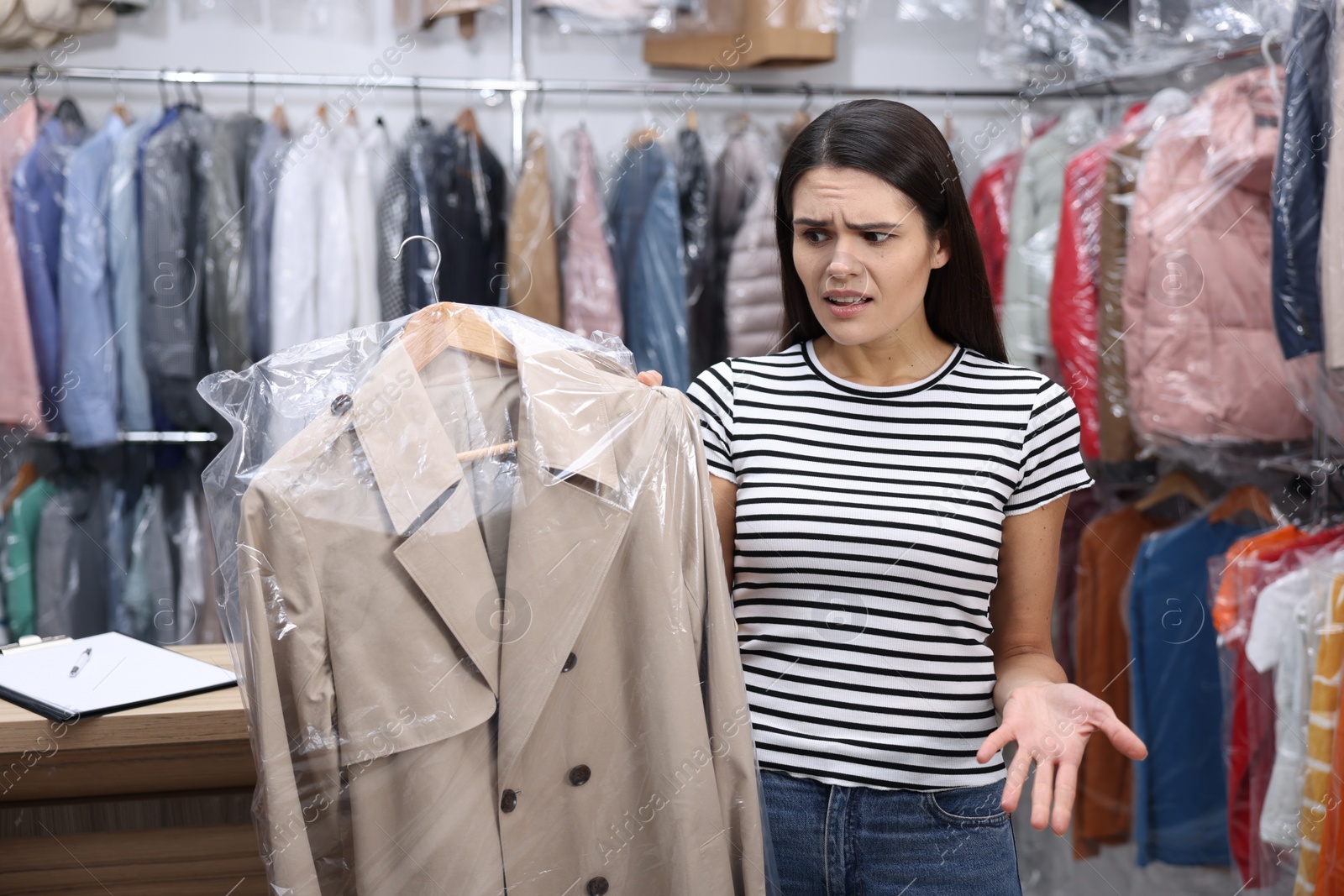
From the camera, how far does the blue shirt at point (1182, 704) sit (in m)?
2.46

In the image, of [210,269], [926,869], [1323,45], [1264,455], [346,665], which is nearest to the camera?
[346,665]

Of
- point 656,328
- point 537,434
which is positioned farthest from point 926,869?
point 656,328

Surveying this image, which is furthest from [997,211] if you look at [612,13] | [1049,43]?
[612,13]

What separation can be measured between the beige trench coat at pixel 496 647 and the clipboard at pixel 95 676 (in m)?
0.36

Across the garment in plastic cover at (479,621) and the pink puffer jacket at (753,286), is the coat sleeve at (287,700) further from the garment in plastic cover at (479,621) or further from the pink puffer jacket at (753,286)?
the pink puffer jacket at (753,286)

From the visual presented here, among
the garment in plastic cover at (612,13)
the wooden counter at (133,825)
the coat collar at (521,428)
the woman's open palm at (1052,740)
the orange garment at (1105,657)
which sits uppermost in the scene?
the garment in plastic cover at (612,13)

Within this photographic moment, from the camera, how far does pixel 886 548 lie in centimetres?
125

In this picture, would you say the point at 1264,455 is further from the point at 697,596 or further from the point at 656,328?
the point at 697,596

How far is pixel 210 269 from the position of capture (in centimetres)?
278

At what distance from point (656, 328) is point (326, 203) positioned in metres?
0.88

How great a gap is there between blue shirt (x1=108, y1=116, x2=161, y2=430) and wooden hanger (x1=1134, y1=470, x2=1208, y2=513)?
7.86 feet

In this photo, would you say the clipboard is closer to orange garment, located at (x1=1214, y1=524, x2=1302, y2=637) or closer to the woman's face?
the woman's face

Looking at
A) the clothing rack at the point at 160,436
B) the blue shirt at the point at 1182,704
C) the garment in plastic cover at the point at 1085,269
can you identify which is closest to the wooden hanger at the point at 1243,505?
the blue shirt at the point at 1182,704

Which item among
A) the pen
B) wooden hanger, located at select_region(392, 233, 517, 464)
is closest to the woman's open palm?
wooden hanger, located at select_region(392, 233, 517, 464)
